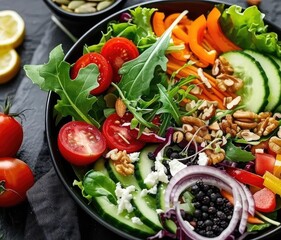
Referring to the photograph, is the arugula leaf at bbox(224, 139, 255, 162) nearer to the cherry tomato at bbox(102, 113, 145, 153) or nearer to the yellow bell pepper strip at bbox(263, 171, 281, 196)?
the yellow bell pepper strip at bbox(263, 171, 281, 196)

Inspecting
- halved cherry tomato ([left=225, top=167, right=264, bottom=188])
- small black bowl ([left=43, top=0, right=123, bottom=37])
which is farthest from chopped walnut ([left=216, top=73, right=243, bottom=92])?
small black bowl ([left=43, top=0, right=123, bottom=37])

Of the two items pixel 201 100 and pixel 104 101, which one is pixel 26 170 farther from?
pixel 201 100

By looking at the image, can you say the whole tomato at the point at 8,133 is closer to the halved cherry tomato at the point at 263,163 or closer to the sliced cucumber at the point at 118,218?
the sliced cucumber at the point at 118,218

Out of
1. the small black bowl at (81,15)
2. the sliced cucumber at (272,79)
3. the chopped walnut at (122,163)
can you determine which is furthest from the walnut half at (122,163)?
the small black bowl at (81,15)

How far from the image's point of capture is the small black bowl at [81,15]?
3.04 m

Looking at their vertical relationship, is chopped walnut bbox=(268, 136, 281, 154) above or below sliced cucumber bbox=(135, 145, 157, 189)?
above

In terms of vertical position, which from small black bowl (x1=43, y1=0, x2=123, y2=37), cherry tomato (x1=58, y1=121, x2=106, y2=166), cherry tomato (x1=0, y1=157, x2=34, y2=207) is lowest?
cherry tomato (x1=0, y1=157, x2=34, y2=207)

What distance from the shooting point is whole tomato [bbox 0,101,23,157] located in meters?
2.71

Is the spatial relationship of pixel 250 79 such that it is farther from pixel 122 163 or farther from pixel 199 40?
pixel 122 163

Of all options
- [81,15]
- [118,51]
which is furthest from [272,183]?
[81,15]

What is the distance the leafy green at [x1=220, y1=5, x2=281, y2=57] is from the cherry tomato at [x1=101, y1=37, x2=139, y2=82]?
1.28 feet

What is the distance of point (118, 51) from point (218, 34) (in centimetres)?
42

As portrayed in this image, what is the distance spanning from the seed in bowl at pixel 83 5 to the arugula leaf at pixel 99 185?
0.96 m

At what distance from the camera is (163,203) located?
92.9 inches
